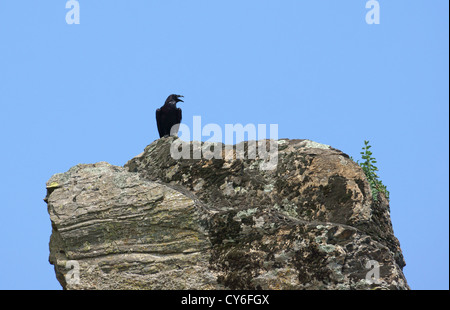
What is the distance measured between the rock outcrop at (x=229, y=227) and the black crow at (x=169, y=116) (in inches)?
165

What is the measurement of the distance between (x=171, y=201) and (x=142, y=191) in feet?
2.00

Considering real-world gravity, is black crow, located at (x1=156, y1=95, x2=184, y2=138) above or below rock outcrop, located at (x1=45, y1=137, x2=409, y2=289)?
above

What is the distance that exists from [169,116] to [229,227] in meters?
5.88

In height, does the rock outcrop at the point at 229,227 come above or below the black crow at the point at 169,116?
below

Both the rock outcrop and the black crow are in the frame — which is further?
the black crow

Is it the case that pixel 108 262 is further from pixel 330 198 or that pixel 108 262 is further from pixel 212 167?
pixel 330 198

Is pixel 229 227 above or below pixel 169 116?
below

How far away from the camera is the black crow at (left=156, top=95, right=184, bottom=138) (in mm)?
16141

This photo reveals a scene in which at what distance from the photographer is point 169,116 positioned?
16.2 metres

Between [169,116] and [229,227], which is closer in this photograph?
[229,227]

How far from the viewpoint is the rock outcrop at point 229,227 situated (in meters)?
10.2

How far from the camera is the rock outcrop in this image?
403 inches

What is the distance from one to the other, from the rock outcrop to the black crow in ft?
13.7
